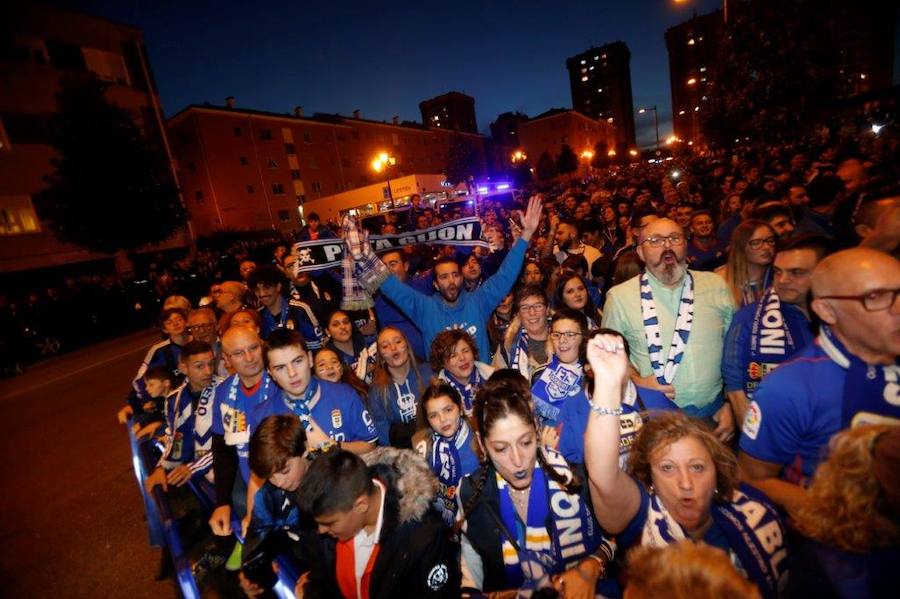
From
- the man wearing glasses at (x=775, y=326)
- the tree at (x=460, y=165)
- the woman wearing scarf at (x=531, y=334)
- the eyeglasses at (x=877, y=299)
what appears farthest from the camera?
the tree at (x=460, y=165)

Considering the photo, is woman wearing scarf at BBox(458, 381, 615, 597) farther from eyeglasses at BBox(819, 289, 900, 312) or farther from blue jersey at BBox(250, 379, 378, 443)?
eyeglasses at BBox(819, 289, 900, 312)

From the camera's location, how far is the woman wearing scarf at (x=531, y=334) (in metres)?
3.75

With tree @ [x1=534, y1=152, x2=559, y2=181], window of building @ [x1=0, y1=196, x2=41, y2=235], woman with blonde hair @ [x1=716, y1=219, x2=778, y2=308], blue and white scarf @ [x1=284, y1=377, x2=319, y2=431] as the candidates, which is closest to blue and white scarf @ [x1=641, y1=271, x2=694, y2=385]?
woman with blonde hair @ [x1=716, y1=219, x2=778, y2=308]

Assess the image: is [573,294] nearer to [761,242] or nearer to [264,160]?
[761,242]

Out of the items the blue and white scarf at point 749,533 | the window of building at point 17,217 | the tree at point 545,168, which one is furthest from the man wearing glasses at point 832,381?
the tree at point 545,168

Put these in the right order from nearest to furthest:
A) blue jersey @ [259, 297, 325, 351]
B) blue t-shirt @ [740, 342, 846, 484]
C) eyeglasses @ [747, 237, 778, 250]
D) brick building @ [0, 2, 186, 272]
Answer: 1. blue t-shirt @ [740, 342, 846, 484]
2. eyeglasses @ [747, 237, 778, 250]
3. blue jersey @ [259, 297, 325, 351]
4. brick building @ [0, 2, 186, 272]

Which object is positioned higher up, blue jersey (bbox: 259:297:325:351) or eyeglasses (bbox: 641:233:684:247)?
eyeglasses (bbox: 641:233:684:247)

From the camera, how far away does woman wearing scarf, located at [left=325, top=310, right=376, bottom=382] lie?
15.6 feet

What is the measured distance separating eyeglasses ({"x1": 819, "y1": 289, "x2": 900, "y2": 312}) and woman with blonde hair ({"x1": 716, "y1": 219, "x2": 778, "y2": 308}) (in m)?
1.70

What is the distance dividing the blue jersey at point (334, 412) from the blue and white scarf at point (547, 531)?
5.02 feet

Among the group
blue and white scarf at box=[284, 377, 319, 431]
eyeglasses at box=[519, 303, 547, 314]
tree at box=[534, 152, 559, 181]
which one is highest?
tree at box=[534, 152, 559, 181]

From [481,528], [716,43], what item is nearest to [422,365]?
[481,528]

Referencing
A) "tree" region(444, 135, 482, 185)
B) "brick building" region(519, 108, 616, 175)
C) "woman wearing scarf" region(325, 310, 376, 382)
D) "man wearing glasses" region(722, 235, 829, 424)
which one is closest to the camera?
"man wearing glasses" region(722, 235, 829, 424)

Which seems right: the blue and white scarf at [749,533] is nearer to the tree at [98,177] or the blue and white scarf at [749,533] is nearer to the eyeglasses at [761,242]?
the eyeglasses at [761,242]
